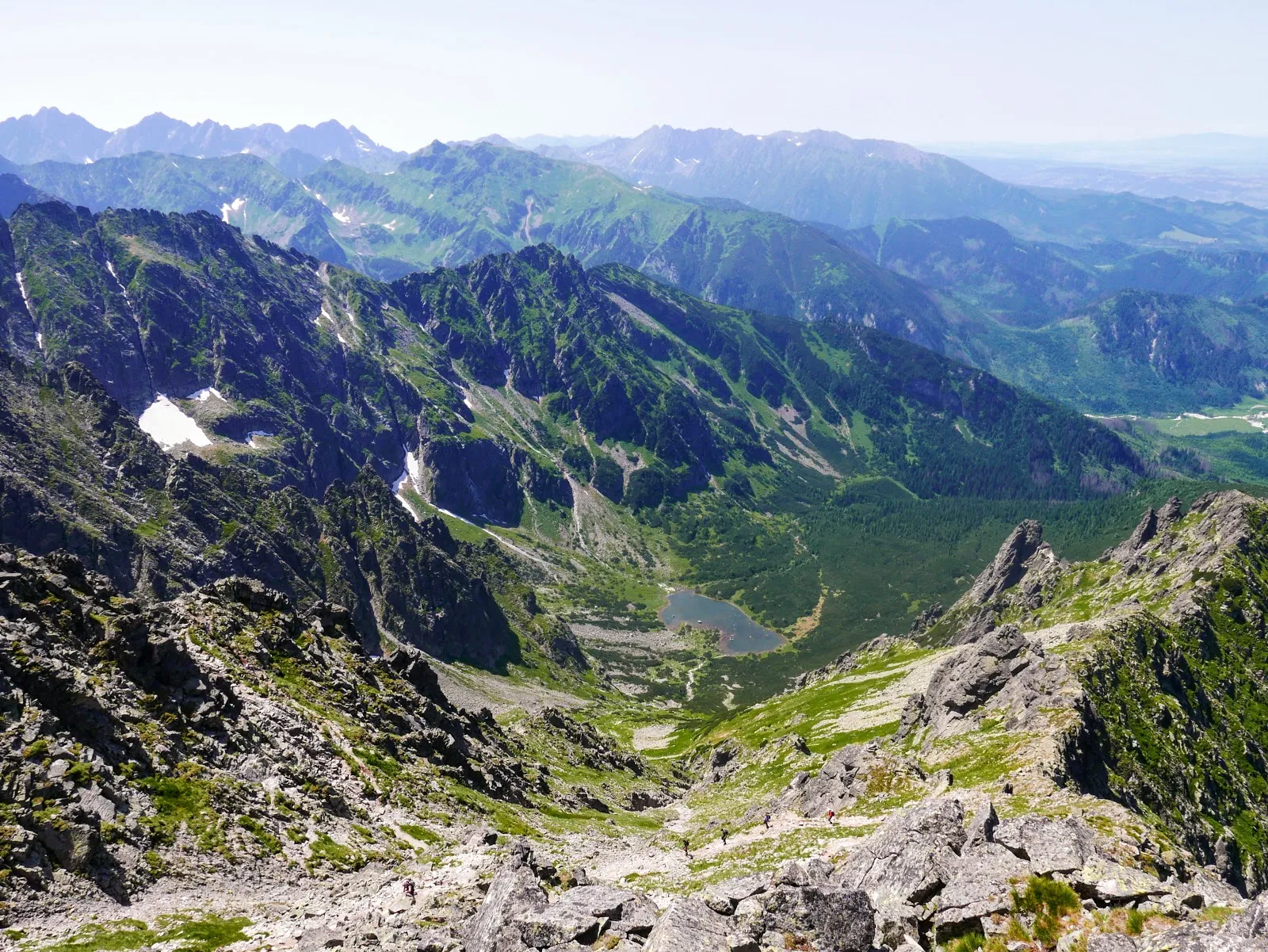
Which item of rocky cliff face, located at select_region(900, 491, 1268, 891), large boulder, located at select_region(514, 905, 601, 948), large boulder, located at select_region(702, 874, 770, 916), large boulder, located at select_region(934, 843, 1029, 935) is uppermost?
large boulder, located at select_region(934, 843, 1029, 935)

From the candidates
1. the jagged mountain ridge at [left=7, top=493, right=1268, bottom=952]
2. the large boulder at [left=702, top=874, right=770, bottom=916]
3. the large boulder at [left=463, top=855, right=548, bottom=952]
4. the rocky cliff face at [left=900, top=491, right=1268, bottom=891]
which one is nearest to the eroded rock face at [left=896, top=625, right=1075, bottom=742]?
the rocky cliff face at [left=900, top=491, right=1268, bottom=891]

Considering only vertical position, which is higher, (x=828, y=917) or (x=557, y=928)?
(x=828, y=917)

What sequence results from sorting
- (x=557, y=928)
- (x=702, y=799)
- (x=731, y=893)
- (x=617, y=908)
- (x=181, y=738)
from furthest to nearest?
1. (x=702, y=799)
2. (x=181, y=738)
3. (x=731, y=893)
4. (x=617, y=908)
5. (x=557, y=928)

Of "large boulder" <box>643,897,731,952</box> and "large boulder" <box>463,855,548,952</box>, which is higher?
"large boulder" <box>643,897,731,952</box>

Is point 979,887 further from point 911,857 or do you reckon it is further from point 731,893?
point 731,893

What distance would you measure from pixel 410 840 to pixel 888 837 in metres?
35.9

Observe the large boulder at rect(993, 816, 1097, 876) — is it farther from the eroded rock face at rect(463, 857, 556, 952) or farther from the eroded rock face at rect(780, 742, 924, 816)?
the eroded rock face at rect(780, 742, 924, 816)

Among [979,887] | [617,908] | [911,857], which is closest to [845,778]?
[911,857]

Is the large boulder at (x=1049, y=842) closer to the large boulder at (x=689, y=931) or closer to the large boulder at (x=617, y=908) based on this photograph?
the large boulder at (x=689, y=931)

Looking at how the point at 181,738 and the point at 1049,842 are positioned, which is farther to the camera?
the point at 181,738

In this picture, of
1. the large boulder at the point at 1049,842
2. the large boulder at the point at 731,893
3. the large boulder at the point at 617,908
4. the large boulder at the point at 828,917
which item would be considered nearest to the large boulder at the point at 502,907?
the large boulder at the point at 617,908

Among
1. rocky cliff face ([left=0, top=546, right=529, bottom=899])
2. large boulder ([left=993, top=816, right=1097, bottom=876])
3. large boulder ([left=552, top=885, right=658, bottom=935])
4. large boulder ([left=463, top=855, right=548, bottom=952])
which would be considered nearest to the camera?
large boulder ([left=552, top=885, right=658, bottom=935])

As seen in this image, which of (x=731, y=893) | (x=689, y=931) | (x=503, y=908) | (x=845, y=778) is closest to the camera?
(x=689, y=931)

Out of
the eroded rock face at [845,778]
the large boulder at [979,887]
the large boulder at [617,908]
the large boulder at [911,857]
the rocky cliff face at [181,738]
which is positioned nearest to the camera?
the large boulder at [979,887]
